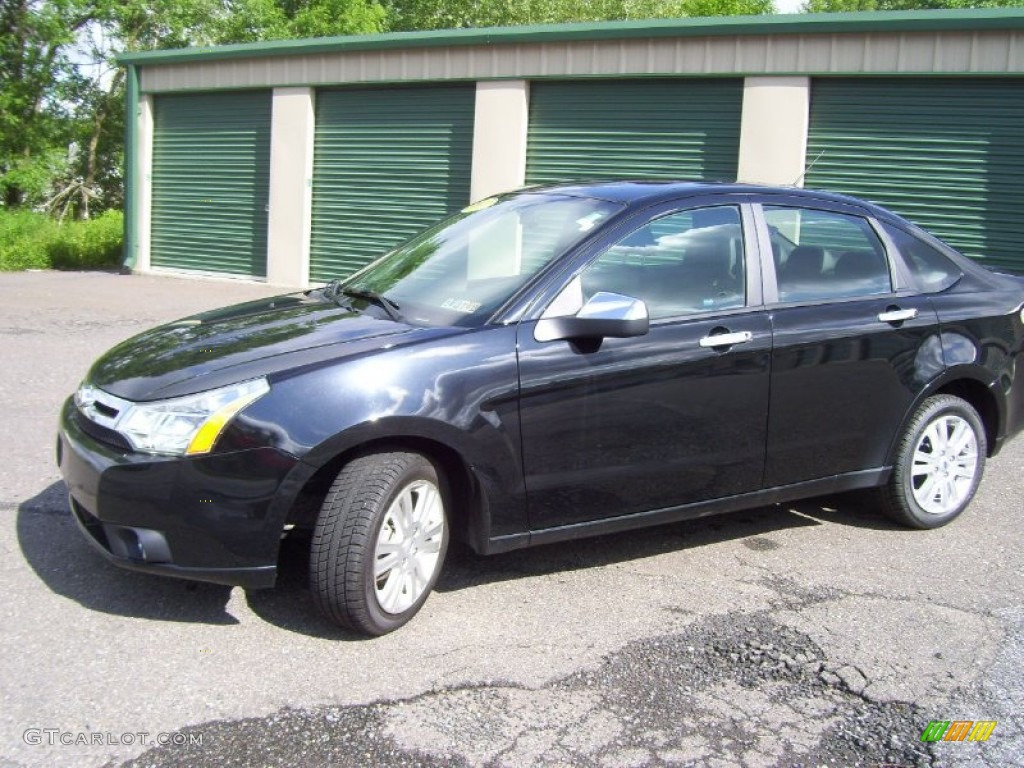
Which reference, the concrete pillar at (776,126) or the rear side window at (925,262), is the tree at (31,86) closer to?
the concrete pillar at (776,126)

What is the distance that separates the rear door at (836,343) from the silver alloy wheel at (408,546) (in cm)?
161

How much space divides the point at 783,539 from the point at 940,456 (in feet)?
3.03

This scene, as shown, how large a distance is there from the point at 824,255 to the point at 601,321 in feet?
5.06

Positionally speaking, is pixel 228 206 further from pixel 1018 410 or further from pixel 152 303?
pixel 1018 410

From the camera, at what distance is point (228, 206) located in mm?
18234

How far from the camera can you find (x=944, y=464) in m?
5.38

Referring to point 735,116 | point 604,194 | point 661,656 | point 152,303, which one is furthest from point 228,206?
point 661,656

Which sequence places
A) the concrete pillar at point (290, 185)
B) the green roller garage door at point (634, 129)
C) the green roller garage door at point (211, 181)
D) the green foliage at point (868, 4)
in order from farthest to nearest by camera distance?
the green foliage at point (868, 4) < the green roller garage door at point (211, 181) < the concrete pillar at point (290, 185) < the green roller garage door at point (634, 129)

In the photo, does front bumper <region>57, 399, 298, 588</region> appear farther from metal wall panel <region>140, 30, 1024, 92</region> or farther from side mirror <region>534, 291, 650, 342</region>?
metal wall panel <region>140, 30, 1024, 92</region>

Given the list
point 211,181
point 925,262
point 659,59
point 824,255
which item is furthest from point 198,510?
point 211,181

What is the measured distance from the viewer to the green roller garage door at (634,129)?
13.5m

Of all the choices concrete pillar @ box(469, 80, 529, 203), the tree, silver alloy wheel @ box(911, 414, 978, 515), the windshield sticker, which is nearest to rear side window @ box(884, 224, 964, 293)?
silver alloy wheel @ box(911, 414, 978, 515)

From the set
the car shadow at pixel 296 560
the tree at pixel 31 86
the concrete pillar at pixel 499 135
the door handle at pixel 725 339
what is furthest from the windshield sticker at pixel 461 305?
the tree at pixel 31 86

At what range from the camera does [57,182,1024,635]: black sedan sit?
3664 millimetres
